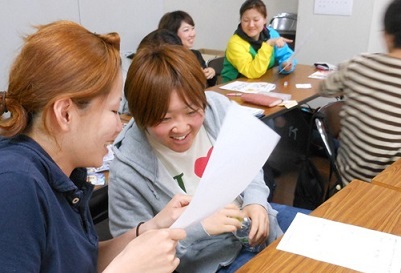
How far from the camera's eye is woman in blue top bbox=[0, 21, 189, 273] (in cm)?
70

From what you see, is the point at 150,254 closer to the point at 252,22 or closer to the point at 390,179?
the point at 390,179

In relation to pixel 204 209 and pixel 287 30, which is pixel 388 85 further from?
pixel 287 30

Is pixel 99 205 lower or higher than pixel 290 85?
lower

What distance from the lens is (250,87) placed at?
2.88 m

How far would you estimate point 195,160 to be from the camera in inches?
54.9

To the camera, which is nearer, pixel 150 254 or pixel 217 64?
pixel 150 254

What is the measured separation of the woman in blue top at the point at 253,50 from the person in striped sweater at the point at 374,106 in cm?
134

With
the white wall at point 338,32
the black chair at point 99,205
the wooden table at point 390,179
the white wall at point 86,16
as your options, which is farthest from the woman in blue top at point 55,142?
the white wall at point 338,32

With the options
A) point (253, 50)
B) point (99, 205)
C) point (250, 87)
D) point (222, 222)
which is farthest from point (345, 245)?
point (253, 50)

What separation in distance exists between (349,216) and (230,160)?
1.62 ft

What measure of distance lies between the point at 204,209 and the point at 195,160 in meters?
0.57

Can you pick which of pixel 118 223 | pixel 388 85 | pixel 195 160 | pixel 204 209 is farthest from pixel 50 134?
pixel 388 85

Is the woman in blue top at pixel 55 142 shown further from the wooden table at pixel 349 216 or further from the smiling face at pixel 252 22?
the smiling face at pixel 252 22

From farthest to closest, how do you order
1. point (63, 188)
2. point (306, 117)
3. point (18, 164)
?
point (306, 117) → point (63, 188) → point (18, 164)
